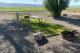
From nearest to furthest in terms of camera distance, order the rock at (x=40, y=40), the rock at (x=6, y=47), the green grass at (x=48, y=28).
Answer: the rock at (x=6, y=47), the rock at (x=40, y=40), the green grass at (x=48, y=28)

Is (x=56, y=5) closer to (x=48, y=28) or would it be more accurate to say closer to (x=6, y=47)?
(x=48, y=28)

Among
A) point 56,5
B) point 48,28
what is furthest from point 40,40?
point 56,5

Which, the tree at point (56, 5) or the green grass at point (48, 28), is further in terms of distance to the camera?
the tree at point (56, 5)

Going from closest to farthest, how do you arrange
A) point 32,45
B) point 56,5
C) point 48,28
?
1. point 32,45
2. point 48,28
3. point 56,5

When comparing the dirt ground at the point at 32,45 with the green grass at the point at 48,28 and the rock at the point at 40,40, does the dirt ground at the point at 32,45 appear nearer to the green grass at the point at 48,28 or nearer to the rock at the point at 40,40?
A: the rock at the point at 40,40

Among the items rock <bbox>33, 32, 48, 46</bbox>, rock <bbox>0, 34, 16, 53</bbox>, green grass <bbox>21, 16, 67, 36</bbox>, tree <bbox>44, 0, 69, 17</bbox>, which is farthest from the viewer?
tree <bbox>44, 0, 69, 17</bbox>

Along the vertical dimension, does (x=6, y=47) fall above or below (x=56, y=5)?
below

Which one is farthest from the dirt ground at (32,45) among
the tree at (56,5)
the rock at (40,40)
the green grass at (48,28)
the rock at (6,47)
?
the tree at (56,5)

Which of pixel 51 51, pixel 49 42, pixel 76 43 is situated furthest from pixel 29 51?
pixel 76 43

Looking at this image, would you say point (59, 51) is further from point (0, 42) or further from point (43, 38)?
point (0, 42)

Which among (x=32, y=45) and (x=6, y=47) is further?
(x=32, y=45)

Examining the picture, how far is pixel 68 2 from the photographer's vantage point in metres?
20.3

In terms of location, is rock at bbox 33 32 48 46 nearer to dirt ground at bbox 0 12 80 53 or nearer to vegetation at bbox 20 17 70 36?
dirt ground at bbox 0 12 80 53

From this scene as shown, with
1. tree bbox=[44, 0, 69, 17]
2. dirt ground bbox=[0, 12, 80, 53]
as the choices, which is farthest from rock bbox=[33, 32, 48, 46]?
tree bbox=[44, 0, 69, 17]
